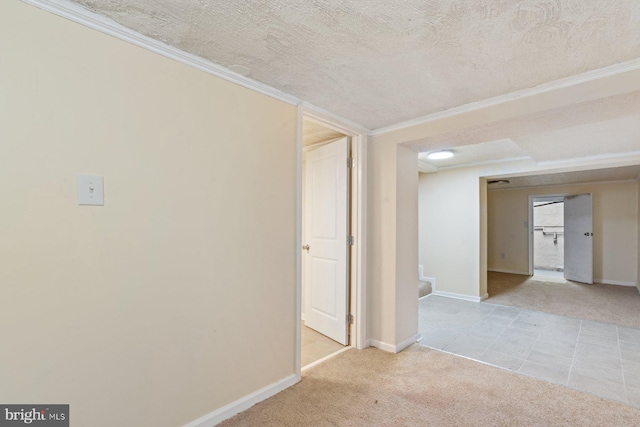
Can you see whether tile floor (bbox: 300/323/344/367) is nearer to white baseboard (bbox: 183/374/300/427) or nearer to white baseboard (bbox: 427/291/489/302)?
white baseboard (bbox: 183/374/300/427)

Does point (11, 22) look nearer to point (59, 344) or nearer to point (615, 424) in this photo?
point (59, 344)

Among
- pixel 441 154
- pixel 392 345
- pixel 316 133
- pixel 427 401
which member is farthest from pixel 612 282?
pixel 316 133

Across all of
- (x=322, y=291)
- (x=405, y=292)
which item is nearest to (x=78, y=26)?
(x=322, y=291)

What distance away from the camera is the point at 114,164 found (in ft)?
4.53

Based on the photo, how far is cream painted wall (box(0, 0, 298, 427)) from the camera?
117 cm

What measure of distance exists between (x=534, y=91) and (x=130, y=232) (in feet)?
8.42

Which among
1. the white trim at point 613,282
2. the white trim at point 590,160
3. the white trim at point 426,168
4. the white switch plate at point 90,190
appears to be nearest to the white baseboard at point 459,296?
the white trim at point 426,168

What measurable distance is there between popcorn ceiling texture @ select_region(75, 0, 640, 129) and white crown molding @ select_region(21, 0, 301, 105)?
0.03m

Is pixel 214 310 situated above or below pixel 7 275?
below

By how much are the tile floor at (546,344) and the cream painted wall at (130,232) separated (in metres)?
1.98

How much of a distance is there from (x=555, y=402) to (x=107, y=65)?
325 cm

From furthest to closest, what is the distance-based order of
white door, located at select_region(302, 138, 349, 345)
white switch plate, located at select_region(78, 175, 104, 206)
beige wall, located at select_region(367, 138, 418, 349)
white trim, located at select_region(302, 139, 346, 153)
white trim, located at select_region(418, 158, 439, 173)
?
1. white trim, located at select_region(418, 158, 439, 173)
2. white trim, located at select_region(302, 139, 346, 153)
3. white door, located at select_region(302, 138, 349, 345)
4. beige wall, located at select_region(367, 138, 418, 349)
5. white switch plate, located at select_region(78, 175, 104, 206)

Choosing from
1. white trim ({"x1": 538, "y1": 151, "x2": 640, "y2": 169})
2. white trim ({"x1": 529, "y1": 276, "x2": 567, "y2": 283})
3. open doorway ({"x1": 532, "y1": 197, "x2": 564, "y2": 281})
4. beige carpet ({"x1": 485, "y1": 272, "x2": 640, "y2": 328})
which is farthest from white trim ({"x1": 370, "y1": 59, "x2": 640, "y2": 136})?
open doorway ({"x1": 532, "y1": 197, "x2": 564, "y2": 281})

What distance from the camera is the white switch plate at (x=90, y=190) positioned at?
4.24 ft
